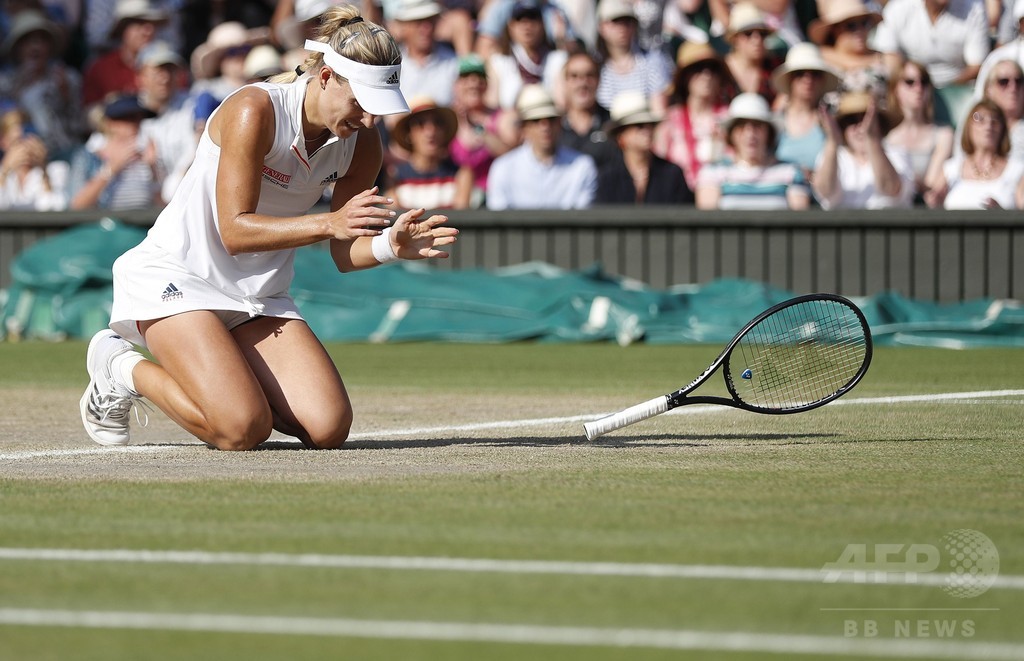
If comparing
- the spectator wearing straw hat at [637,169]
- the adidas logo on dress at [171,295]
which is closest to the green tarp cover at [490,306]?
the spectator wearing straw hat at [637,169]

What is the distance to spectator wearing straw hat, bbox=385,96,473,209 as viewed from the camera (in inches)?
546

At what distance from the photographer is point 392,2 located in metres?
16.5

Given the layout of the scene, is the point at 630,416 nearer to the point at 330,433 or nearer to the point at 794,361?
the point at 794,361

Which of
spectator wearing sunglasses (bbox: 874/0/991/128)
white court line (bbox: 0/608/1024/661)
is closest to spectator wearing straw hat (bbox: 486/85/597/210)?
spectator wearing sunglasses (bbox: 874/0/991/128)

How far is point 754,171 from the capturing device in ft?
43.7

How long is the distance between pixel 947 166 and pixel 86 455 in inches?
356

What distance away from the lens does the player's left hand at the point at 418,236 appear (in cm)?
607

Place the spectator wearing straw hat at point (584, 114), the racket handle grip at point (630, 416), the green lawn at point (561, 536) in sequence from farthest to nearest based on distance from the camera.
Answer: the spectator wearing straw hat at point (584, 114), the racket handle grip at point (630, 416), the green lawn at point (561, 536)

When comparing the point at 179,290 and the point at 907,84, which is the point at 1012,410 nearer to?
the point at 179,290

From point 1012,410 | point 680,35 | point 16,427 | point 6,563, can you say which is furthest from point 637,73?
point 6,563

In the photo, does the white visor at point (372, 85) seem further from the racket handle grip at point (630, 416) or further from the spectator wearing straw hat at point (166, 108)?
the spectator wearing straw hat at point (166, 108)

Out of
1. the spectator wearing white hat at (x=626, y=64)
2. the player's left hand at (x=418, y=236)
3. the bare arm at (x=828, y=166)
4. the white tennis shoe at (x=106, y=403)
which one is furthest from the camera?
the spectator wearing white hat at (x=626, y=64)

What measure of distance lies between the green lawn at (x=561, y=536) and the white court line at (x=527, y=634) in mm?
10

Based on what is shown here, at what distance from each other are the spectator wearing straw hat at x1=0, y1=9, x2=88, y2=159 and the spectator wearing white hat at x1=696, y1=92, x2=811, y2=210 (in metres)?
7.32
